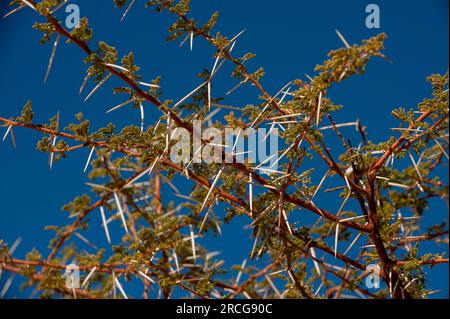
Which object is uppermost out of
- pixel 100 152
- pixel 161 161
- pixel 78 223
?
pixel 100 152

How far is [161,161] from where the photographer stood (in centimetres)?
233

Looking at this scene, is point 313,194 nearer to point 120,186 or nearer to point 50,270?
point 120,186

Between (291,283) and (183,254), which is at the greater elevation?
(183,254)

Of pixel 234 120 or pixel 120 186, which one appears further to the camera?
pixel 120 186

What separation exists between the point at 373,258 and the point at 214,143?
917 millimetres

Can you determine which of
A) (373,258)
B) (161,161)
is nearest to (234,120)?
(161,161)

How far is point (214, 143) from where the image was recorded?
2.24 m

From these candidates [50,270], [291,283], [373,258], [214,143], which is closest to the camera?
[214,143]
